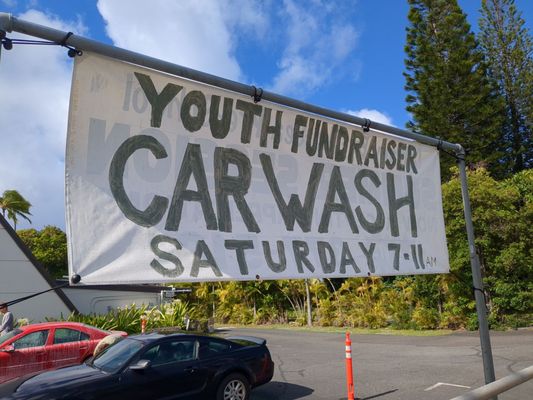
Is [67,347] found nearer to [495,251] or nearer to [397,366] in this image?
[397,366]

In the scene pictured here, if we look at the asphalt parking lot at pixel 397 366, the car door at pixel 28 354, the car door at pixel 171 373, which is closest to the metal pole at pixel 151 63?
the car door at pixel 171 373

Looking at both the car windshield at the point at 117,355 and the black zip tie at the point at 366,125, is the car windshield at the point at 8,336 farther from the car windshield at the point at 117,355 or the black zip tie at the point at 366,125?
the black zip tie at the point at 366,125

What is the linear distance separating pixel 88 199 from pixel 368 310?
72.5 feet

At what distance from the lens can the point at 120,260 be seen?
8.91 feet

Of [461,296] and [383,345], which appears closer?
[383,345]

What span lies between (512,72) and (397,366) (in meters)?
28.6

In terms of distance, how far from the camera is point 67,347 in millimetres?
10594

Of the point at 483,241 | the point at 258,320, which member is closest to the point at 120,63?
the point at 483,241

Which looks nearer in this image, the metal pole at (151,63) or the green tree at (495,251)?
the metal pole at (151,63)

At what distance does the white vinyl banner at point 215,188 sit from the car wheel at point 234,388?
4.47 m

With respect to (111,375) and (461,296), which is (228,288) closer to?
(461,296)

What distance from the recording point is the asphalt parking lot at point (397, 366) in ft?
28.5

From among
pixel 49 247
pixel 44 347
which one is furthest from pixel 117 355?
pixel 49 247

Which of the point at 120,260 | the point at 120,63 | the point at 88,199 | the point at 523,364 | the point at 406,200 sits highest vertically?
the point at 120,63
